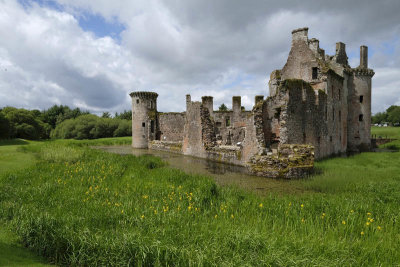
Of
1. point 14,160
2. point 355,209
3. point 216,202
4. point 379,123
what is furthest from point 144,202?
point 379,123

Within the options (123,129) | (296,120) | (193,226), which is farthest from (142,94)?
(193,226)

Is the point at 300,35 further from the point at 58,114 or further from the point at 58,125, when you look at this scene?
the point at 58,114

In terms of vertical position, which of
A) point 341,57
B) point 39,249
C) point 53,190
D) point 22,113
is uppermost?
point 341,57

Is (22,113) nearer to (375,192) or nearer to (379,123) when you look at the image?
(375,192)

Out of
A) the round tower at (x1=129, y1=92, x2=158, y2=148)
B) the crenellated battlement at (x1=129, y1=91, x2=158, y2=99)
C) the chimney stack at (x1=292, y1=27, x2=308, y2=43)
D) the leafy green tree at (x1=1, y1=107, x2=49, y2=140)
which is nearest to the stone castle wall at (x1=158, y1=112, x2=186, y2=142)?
the round tower at (x1=129, y1=92, x2=158, y2=148)

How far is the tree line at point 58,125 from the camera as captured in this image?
128 ft

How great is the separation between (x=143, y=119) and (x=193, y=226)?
3341 cm

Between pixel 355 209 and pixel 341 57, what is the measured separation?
2557 centimetres

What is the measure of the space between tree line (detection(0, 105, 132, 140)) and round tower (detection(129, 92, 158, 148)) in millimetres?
17004

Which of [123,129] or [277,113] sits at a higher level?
[277,113]

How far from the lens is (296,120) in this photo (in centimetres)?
1697

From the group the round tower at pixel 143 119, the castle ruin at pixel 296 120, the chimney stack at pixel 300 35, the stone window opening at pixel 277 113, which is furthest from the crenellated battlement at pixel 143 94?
the stone window opening at pixel 277 113

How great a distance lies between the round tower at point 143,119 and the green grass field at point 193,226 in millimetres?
28222

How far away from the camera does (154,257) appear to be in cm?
392
